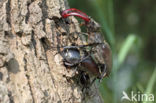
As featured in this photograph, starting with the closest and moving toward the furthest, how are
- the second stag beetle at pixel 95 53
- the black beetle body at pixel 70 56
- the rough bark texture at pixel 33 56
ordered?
the rough bark texture at pixel 33 56 < the black beetle body at pixel 70 56 < the second stag beetle at pixel 95 53

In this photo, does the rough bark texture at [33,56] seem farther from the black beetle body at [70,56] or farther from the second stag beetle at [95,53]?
the second stag beetle at [95,53]

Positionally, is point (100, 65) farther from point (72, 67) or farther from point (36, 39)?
point (36, 39)

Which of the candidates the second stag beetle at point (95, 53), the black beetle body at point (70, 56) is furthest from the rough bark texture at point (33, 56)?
the second stag beetle at point (95, 53)

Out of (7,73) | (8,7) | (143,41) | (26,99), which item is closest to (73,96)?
(26,99)

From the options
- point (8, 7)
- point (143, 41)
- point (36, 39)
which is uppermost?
point (8, 7)

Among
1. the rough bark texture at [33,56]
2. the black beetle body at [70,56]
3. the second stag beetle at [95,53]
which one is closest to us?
the rough bark texture at [33,56]

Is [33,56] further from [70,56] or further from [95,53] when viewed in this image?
[95,53]

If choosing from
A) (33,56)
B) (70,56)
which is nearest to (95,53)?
(70,56)
